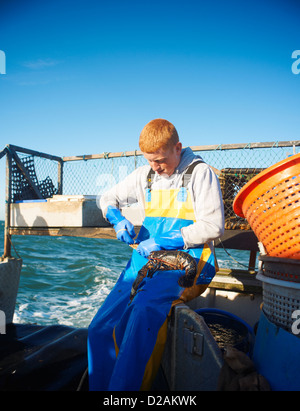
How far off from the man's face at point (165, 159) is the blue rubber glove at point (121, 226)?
27.4 inches

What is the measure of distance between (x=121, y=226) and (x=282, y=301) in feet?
5.53

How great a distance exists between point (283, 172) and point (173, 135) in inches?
41.7

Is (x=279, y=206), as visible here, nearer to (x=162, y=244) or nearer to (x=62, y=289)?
(x=162, y=244)

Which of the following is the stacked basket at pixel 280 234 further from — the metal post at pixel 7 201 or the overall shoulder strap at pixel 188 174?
the metal post at pixel 7 201

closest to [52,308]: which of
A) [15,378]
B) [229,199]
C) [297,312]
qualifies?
[15,378]

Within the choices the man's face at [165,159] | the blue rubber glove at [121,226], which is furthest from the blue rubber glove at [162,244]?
the man's face at [165,159]

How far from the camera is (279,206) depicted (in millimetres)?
1716

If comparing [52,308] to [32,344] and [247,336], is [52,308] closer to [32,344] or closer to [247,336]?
[32,344]

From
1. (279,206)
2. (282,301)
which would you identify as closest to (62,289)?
(282,301)

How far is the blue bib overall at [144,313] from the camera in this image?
1.77 metres

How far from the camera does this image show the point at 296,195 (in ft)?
5.36

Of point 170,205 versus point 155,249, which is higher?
point 170,205

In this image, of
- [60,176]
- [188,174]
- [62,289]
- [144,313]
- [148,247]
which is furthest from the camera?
[62,289]

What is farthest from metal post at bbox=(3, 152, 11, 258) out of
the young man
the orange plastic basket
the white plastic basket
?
the white plastic basket
